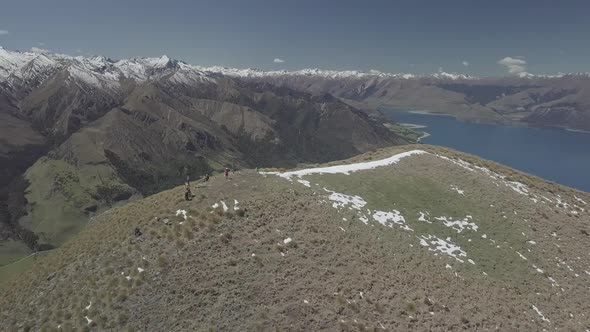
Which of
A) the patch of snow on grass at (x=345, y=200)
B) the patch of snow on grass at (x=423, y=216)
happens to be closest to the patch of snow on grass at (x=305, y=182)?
the patch of snow on grass at (x=345, y=200)

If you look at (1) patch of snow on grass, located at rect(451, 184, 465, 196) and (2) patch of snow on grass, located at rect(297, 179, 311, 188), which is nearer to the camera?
(2) patch of snow on grass, located at rect(297, 179, 311, 188)

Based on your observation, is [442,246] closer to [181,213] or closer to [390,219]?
[390,219]

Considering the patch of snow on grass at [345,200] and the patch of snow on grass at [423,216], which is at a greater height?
the patch of snow on grass at [345,200]

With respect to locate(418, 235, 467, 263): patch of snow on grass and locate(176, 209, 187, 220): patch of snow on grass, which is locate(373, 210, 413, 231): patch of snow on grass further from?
locate(176, 209, 187, 220): patch of snow on grass

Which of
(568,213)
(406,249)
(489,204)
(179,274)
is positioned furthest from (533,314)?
(179,274)

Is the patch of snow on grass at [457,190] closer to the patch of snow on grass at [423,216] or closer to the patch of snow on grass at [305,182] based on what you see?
the patch of snow on grass at [423,216]

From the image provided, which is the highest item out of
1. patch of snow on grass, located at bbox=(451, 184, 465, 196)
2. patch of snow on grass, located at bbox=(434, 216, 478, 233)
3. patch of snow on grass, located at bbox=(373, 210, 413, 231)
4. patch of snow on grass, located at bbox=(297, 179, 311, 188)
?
patch of snow on grass, located at bbox=(297, 179, 311, 188)

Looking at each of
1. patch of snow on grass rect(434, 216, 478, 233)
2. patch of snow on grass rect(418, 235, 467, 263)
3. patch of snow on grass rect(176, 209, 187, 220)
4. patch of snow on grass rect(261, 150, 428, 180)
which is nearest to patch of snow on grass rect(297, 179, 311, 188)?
patch of snow on grass rect(261, 150, 428, 180)
